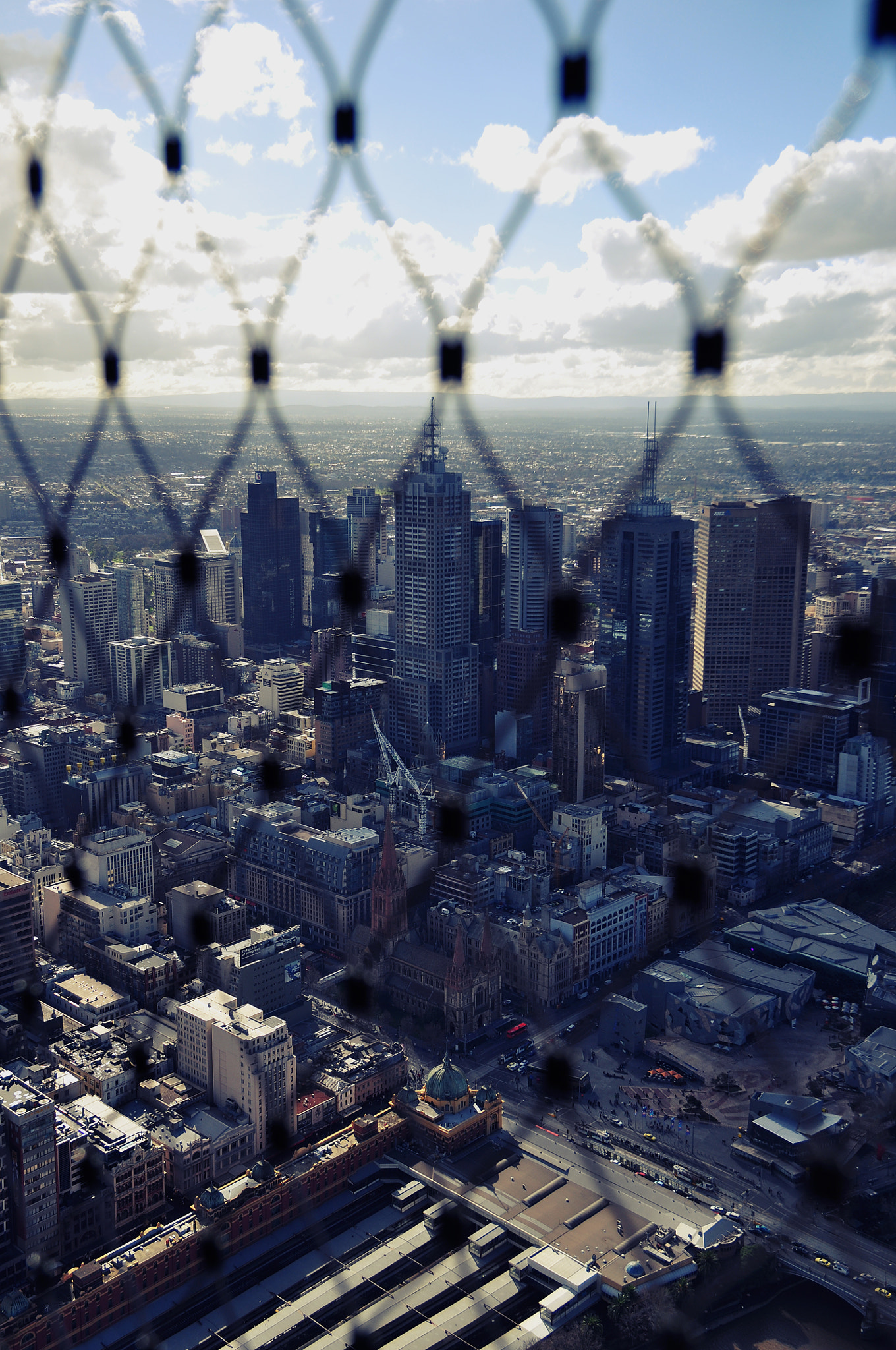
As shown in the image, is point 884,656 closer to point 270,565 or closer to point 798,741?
point 798,741

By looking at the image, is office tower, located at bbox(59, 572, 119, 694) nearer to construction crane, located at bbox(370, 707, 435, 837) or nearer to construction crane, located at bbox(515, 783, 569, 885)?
construction crane, located at bbox(370, 707, 435, 837)

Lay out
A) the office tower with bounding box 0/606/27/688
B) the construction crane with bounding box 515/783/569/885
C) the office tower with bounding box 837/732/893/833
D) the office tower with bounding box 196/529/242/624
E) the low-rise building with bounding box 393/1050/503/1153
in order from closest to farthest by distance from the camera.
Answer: the low-rise building with bounding box 393/1050/503/1153
the construction crane with bounding box 515/783/569/885
the office tower with bounding box 837/732/893/833
the office tower with bounding box 0/606/27/688
the office tower with bounding box 196/529/242/624

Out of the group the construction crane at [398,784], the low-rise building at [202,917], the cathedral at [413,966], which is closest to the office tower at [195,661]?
the construction crane at [398,784]

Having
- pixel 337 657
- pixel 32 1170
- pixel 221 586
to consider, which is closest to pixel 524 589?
pixel 337 657

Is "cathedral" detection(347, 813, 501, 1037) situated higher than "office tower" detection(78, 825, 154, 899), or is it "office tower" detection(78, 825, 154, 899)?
"office tower" detection(78, 825, 154, 899)

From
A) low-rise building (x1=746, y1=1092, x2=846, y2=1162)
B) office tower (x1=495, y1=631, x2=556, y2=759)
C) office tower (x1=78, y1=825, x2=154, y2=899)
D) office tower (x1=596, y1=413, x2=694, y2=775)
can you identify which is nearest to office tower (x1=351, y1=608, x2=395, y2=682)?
office tower (x1=495, y1=631, x2=556, y2=759)

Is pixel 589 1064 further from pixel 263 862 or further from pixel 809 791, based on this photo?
pixel 809 791

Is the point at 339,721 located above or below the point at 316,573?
below

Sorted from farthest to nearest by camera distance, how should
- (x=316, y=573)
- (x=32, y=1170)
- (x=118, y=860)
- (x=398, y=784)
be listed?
(x=316, y=573) < (x=398, y=784) < (x=118, y=860) < (x=32, y=1170)
